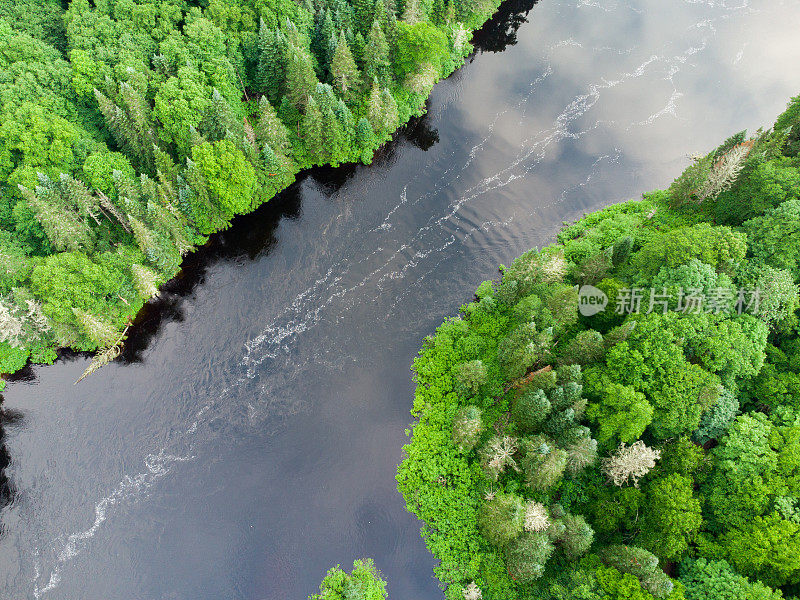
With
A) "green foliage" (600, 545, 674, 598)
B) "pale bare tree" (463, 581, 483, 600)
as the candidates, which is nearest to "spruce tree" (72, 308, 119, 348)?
"pale bare tree" (463, 581, 483, 600)

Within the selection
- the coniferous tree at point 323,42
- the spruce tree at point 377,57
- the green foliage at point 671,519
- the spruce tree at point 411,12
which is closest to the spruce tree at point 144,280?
the coniferous tree at point 323,42

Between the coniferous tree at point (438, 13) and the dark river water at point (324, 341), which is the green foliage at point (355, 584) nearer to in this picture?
the dark river water at point (324, 341)

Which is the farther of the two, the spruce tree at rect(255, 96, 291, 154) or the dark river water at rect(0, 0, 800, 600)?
the spruce tree at rect(255, 96, 291, 154)

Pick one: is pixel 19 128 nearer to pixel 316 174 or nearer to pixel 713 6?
pixel 316 174

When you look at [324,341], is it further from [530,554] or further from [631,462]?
[631,462]

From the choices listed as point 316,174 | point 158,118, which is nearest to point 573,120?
point 316,174

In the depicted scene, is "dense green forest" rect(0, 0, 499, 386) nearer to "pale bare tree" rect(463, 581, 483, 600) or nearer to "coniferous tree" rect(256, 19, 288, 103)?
"coniferous tree" rect(256, 19, 288, 103)
